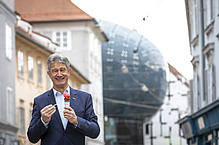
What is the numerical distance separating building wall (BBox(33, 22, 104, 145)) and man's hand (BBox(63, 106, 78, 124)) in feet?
43.4

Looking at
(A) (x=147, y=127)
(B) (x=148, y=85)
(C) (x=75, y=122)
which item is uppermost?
(B) (x=148, y=85)

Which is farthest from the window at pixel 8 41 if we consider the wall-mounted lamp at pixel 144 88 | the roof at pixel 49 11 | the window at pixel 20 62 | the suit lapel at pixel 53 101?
the suit lapel at pixel 53 101

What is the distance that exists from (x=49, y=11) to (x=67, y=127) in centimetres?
1329

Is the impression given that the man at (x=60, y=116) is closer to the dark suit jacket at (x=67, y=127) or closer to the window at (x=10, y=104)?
the dark suit jacket at (x=67, y=127)

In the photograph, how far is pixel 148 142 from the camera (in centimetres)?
2145

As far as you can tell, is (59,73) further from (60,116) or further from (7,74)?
(7,74)

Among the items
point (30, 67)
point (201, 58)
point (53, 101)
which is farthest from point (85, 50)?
point (53, 101)

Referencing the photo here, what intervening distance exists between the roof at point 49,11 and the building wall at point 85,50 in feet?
0.73

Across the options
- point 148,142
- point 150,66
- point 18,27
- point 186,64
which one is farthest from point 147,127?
point 186,64

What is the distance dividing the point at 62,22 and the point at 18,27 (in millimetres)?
1882

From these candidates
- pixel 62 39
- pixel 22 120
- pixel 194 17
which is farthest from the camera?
pixel 62 39

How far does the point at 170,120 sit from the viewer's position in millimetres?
19656

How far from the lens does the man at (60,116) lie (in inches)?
116

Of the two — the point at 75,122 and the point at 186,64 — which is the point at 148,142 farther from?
the point at 75,122
